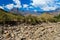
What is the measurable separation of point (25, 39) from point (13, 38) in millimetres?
586

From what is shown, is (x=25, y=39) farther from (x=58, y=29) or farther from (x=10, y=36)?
(x=58, y=29)

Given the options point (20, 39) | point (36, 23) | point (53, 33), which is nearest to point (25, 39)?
point (20, 39)

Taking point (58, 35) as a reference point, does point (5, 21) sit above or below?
above

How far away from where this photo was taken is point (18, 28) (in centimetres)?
1048

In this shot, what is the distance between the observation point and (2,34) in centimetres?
970

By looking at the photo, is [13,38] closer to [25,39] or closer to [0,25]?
[25,39]

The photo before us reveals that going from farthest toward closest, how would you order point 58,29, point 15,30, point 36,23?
point 36,23 → point 58,29 → point 15,30

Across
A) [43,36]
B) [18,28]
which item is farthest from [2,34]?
[43,36]

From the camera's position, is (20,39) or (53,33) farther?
(53,33)

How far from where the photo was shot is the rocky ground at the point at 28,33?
9594 mm

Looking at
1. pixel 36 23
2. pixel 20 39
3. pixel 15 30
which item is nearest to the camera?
pixel 20 39

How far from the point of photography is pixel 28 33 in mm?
10023

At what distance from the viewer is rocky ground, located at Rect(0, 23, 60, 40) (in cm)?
959

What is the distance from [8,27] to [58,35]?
8.87 feet
